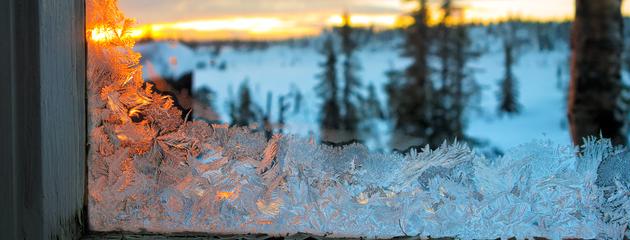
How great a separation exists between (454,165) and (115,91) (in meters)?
0.25

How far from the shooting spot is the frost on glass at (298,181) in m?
0.43

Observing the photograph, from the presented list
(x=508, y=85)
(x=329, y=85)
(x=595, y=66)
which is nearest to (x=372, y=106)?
(x=329, y=85)

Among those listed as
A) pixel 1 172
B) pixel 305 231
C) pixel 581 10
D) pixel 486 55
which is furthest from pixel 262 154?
pixel 486 55

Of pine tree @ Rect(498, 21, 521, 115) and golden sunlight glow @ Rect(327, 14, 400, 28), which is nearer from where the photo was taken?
golden sunlight glow @ Rect(327, 14, 400, 28)

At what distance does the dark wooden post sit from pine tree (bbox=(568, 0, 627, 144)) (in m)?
1.44

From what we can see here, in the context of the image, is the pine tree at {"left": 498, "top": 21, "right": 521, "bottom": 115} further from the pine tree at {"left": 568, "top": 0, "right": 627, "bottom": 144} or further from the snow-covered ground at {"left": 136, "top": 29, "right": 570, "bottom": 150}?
the pine tree at {"left": 568, "top": 0, "right": 627, "bottom": 144}

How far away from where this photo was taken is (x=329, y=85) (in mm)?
9320

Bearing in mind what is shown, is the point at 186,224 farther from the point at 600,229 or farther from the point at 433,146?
the point at 600,229

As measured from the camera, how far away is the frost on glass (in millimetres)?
428

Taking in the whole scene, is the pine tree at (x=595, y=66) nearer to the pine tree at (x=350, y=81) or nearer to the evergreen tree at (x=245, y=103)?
the evergreen tree at (x=245, y=103)

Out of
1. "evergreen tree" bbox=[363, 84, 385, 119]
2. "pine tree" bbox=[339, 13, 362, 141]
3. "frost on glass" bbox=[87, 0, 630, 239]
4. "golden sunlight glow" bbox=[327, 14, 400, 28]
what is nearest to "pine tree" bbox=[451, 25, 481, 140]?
"evergreen tree" bbox=[363, 84, 385, 119]

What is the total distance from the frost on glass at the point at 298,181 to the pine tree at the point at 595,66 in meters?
1.25

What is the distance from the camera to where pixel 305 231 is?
1.45 feet

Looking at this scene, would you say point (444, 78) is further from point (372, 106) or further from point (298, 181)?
point (298, 181)
